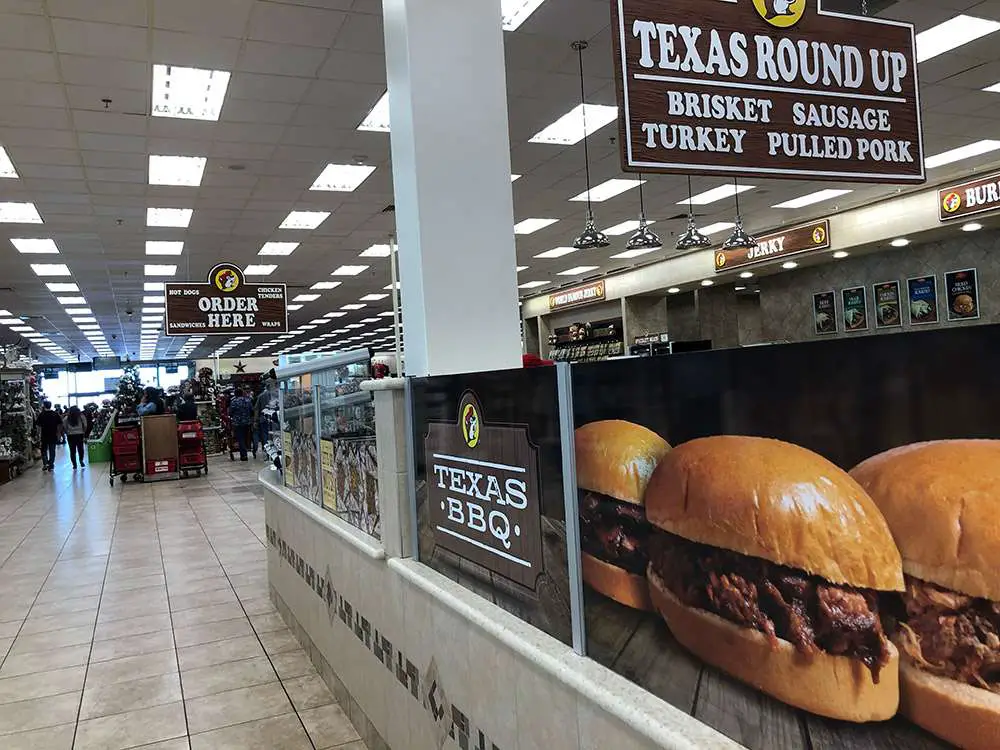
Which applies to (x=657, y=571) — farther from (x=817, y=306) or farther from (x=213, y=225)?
(x=817, y=306)

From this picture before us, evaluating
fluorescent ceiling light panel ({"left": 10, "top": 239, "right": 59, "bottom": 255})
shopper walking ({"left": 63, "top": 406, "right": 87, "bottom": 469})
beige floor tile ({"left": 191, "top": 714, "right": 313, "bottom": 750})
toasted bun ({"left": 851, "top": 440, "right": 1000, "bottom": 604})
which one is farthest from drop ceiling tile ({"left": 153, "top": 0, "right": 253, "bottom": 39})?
shopper walking ({"left": 63, "top": 406, "right": 87, "bottom": 469})

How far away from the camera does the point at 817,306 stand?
Answer: 503 inches

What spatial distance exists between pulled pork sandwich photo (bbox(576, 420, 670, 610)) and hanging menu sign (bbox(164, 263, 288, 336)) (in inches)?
377

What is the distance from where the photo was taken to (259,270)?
562 inches

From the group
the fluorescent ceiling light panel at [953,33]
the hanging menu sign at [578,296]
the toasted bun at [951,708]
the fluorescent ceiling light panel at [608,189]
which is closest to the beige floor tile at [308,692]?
the toasted bun at [951,708]

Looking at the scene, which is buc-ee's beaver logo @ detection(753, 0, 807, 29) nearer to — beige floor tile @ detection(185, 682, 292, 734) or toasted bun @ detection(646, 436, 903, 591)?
toasted bun @ detection(646, 436, 903, 591)

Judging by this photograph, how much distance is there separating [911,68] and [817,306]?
431 inches

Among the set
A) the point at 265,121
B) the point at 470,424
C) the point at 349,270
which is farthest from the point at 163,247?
the point at 470,424

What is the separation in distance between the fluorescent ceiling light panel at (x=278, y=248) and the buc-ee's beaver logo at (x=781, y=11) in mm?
10632

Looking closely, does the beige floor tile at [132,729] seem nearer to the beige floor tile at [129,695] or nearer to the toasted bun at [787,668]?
the beige floor tile at [129,695]

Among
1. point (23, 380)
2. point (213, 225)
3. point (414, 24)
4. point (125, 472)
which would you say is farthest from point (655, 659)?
point (23, 380)

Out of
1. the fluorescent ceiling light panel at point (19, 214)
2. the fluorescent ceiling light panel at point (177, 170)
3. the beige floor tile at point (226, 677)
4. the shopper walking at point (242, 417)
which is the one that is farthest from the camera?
the shopper walking at point (242, 417)

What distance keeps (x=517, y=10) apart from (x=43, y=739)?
5.10 m

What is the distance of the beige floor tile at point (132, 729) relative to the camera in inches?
130
